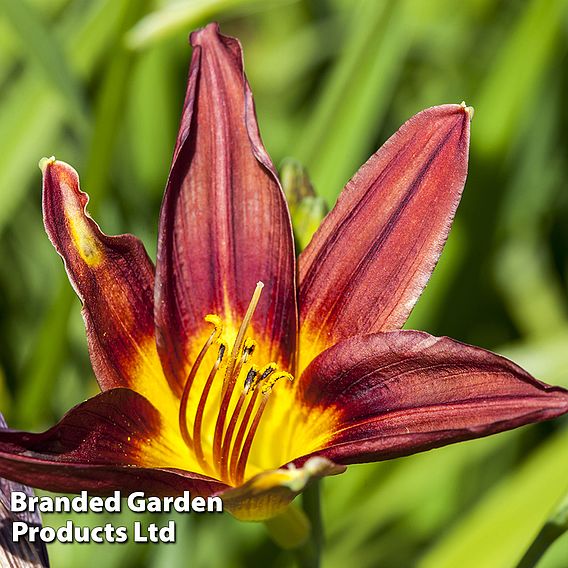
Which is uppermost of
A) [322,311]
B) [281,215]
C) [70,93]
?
[70,93]

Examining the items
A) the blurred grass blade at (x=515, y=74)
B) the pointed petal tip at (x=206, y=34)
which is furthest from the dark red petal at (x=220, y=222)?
the blurred grass blade at (x=515, y=74)

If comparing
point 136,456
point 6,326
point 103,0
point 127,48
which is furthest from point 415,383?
point 6,326

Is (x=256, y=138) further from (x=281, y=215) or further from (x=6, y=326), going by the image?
(x=6, y=326)

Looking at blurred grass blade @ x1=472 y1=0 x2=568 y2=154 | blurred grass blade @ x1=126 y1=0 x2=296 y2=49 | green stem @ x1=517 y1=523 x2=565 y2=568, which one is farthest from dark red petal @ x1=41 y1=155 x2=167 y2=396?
blurred grass blade @ x1=472 y1=0 x2=568 y2=154

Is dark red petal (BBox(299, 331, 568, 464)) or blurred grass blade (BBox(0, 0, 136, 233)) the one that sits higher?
blurred grass blade (BBox(0, 0, 136, 233))

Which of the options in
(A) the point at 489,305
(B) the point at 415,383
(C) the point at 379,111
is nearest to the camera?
(B) the point at 415,383

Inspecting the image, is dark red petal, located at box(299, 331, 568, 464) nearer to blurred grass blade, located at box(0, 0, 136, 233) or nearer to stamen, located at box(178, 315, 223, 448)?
stamen, located at box(178, 315, 223, 448)

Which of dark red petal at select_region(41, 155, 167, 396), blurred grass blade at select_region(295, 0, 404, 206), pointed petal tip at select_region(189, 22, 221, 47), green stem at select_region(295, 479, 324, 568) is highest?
blurred grass blade at select_region(295, 0, 404, 206)
